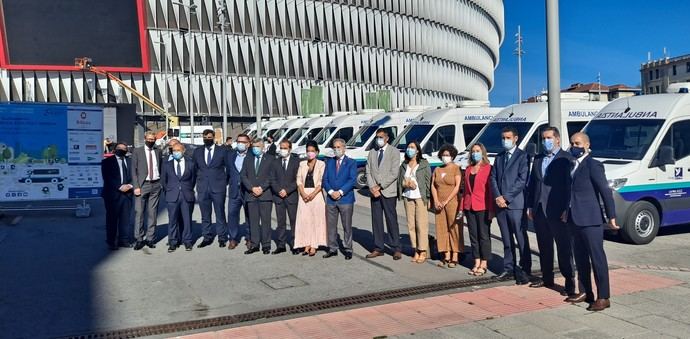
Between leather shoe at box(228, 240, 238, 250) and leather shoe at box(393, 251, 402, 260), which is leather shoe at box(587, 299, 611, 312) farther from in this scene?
leather shoe at box(228, 240, 238, 250)

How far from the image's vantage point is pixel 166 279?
8.30 metres

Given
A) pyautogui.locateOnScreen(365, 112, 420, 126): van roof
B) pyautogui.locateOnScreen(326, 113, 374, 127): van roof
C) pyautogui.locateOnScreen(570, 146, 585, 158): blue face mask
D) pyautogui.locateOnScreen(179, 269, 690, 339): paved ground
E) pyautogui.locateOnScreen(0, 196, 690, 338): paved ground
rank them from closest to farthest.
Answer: pyautogui.locateOnScreen(179, 269, 690, 339): paved ground < pyautogui.locateOnScreen(570, 146, 585, 158): blue face mask < pyautogui.locateOnScreen(0, 196, 690, 338): paved ground < pyautogui.locateOnScreen(365, 112, 420, 126): van roof < pyautogui.locateOnScreen(326, 113, 374, 127): van roof

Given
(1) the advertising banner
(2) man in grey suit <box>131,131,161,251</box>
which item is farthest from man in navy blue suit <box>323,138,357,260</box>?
(1) the advertising banner

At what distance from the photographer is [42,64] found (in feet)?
180

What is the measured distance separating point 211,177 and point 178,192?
58 cm

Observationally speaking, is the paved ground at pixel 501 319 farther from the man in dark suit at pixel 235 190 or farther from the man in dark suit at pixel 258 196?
the man in dark suit at pixel 235 190

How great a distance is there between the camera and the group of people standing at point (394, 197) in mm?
6727

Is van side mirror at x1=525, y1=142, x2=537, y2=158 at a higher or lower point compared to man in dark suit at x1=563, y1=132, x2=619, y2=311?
higher

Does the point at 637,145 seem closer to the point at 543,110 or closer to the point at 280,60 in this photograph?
the point at 543,110

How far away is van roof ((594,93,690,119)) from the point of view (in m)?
11.1

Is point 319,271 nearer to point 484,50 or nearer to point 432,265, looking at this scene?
point 432,265

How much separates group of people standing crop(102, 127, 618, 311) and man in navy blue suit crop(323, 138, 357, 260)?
17 millimetres

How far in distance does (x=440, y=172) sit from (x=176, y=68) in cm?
5519

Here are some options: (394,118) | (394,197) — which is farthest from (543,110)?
(394,118)
